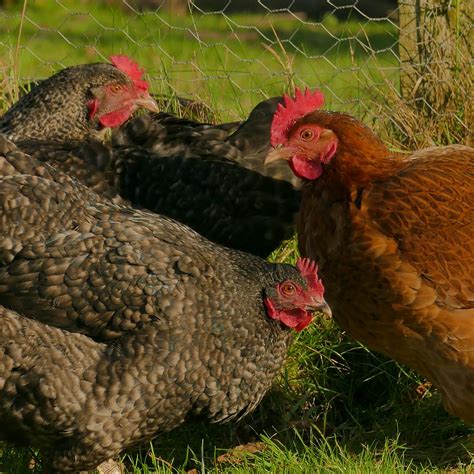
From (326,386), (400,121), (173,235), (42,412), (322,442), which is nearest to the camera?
(42,412)

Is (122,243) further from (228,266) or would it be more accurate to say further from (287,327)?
(287,327)

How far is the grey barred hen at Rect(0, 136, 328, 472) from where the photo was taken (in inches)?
138

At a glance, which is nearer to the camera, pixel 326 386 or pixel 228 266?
pixel 228 266

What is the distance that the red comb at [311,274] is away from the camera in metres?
3.81

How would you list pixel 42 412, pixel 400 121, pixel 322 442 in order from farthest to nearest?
1. pixel 400 121
2. pixel 322 442
3. pixel 42 412

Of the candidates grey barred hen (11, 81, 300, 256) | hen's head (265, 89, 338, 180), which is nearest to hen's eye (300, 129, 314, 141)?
hen's head (265, 89, 338, 180)

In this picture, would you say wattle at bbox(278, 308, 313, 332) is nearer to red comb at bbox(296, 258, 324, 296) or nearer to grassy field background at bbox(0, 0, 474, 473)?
red comb at bbox(296, 258, 324, 296)

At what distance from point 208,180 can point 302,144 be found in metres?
0.68

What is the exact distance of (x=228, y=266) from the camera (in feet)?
12.8

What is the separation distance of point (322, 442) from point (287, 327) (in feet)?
1.96

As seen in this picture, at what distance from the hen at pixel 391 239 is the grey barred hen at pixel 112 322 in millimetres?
263

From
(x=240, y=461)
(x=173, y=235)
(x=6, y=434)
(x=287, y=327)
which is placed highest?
(x=173, y=235)

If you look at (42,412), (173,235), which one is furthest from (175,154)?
(42,412)

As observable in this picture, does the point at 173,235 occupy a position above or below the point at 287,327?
above
